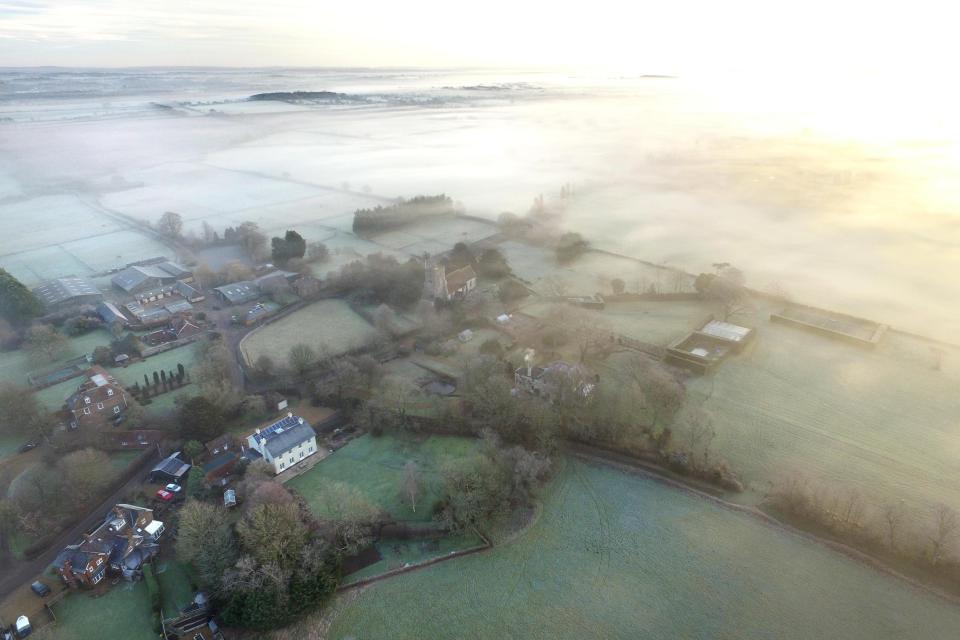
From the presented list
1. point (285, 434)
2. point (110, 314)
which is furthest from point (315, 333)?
point (110, 314)

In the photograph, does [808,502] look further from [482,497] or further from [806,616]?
[482,497]

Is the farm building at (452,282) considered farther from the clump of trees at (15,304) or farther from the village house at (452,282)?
the clump of trees at (15,304)

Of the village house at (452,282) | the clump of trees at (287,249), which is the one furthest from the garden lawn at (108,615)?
the clump of trees at (287,249)

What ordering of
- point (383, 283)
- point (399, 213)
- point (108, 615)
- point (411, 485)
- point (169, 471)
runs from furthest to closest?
point (399, 213) → point (383, 283) → point (169, 471) → point (411, 485) → point (108, 615)

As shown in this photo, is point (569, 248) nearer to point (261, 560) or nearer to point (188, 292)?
point (188, 292)

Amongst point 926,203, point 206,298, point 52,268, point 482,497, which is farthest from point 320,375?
point 926,203
